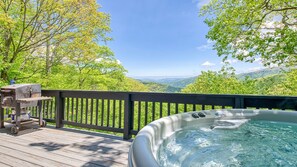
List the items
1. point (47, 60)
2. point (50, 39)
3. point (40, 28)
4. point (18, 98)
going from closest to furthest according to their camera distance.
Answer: point (18, 98) < point (40, 28) < point (50, 39) < point (47, 60)

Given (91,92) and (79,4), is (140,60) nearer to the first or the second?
(79,4)

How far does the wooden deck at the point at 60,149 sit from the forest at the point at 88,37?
354 centimetres

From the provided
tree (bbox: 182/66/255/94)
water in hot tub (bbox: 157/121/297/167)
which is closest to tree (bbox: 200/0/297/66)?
tree (bbox: 182/66/255/94)

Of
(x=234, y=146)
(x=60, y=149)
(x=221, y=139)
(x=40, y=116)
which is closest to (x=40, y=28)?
(x=40, y=116)

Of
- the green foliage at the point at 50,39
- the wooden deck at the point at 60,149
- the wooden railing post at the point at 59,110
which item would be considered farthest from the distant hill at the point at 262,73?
the wooden railing post at the point at 59,110

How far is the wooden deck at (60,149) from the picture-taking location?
2506mm

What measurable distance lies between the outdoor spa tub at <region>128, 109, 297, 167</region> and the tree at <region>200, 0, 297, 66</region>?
254 inches

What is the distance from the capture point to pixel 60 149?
2.97m

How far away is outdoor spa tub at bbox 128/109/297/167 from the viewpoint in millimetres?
1664

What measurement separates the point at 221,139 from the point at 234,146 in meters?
0.17

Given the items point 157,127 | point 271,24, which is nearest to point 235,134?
point 157,127

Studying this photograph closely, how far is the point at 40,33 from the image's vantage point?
7.18m

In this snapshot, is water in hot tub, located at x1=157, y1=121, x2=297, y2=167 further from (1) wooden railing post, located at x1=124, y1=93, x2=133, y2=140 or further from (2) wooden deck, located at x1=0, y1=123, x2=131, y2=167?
(1) wooden railing post, located at x1=124, y1=93, x2=133, y2=140

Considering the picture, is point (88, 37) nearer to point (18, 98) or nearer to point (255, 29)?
point (18, 98)
